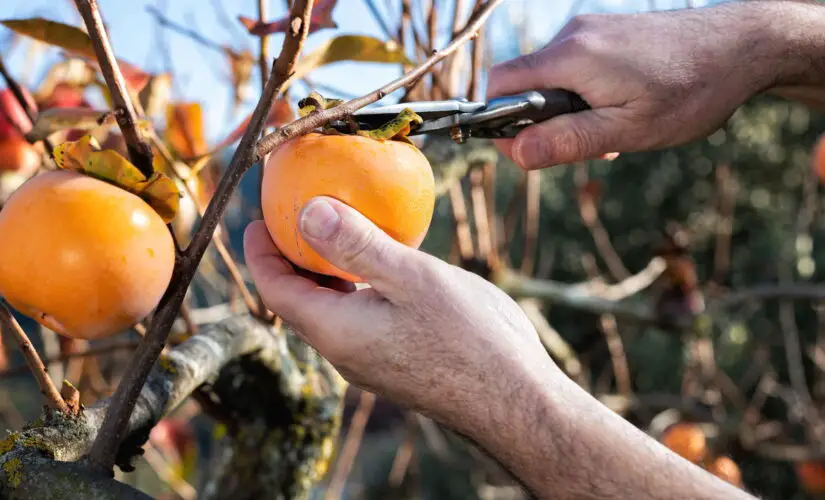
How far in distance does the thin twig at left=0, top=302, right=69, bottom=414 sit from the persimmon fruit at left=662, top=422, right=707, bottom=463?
1.52 metres

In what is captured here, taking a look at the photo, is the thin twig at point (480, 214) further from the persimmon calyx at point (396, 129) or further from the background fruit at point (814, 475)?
the background fruit at point (814, 475)

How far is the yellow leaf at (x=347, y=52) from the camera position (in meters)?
0.77

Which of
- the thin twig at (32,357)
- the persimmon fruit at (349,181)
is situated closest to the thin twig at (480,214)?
the persimmon fruit at (349,181)

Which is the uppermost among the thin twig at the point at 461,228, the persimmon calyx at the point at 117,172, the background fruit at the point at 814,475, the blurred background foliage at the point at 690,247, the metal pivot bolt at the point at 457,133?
the persimmon calyx at the point at 117,172

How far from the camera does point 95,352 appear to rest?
96 cm

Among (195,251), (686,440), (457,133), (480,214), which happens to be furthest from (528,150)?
(686,440)

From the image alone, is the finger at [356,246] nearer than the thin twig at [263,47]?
Yes

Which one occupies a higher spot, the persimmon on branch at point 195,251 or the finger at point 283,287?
the persimmon on branch at point 195,251

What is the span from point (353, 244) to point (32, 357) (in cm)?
27

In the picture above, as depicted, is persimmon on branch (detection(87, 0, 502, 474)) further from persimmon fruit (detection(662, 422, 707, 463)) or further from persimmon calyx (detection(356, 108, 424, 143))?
persimmon fruit (detection(662, 422, 707, 463))

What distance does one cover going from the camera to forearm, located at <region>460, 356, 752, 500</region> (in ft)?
2.10

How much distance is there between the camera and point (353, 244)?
0.62 m

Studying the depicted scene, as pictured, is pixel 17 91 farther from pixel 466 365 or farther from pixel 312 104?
pixel 466 365

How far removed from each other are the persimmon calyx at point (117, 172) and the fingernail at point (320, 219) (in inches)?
4.7
